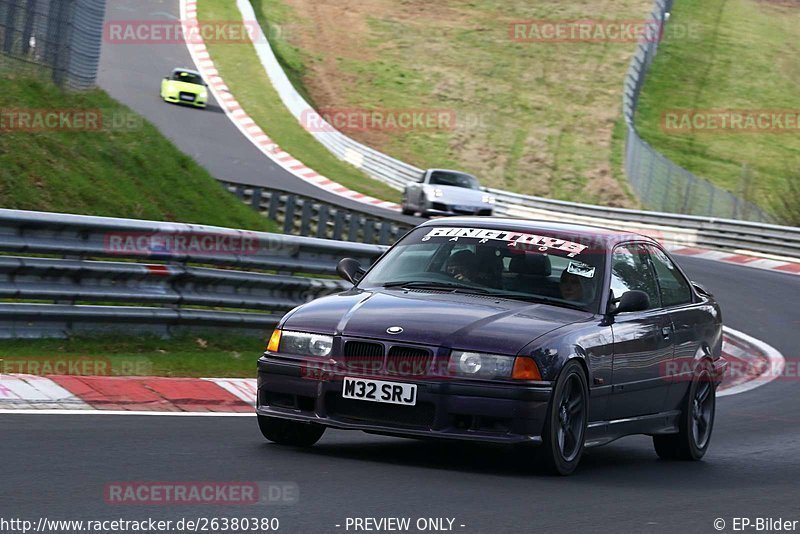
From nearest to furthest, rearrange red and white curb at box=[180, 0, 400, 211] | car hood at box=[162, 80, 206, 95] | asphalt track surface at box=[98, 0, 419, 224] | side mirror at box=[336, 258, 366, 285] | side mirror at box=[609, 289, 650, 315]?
side mirror at box=[609, 289, 650, 315]
side mirror at box=[336, 258, 366, 285]
asphalt track surface at box=[98, 0, 419, 224]
red and white curb at box=[180, 0, 400, 211]
car hood at box=[162, 80, 206, 95]

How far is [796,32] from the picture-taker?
64.8m

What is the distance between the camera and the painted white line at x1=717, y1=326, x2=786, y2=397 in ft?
48.0

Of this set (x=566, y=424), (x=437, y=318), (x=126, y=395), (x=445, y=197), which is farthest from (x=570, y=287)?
(x=445, y=197)

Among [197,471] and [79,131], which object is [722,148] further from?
[197,471]

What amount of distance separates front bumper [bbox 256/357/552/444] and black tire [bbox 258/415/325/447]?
0.42m

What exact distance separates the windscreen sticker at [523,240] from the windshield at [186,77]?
34851 mm

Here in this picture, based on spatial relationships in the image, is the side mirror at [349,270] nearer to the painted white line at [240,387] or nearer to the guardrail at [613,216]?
the painted white line at [240,387]

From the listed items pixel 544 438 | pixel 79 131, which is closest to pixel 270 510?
pixel 544 438

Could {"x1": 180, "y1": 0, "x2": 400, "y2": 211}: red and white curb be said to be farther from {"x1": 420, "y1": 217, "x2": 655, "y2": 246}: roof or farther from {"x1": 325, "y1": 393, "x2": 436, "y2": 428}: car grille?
{"x1": 325, "y1": 393, "x2": 436, "y2": 428}: car grille

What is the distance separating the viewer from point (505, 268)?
28.2 ft

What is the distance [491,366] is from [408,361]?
442 millimetres

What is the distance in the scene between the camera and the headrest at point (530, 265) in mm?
8578

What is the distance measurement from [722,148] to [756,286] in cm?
2805

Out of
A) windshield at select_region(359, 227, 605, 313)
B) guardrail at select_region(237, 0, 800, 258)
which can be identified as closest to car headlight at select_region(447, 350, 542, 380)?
windshield at select_region(359, 227, 605, 313)
